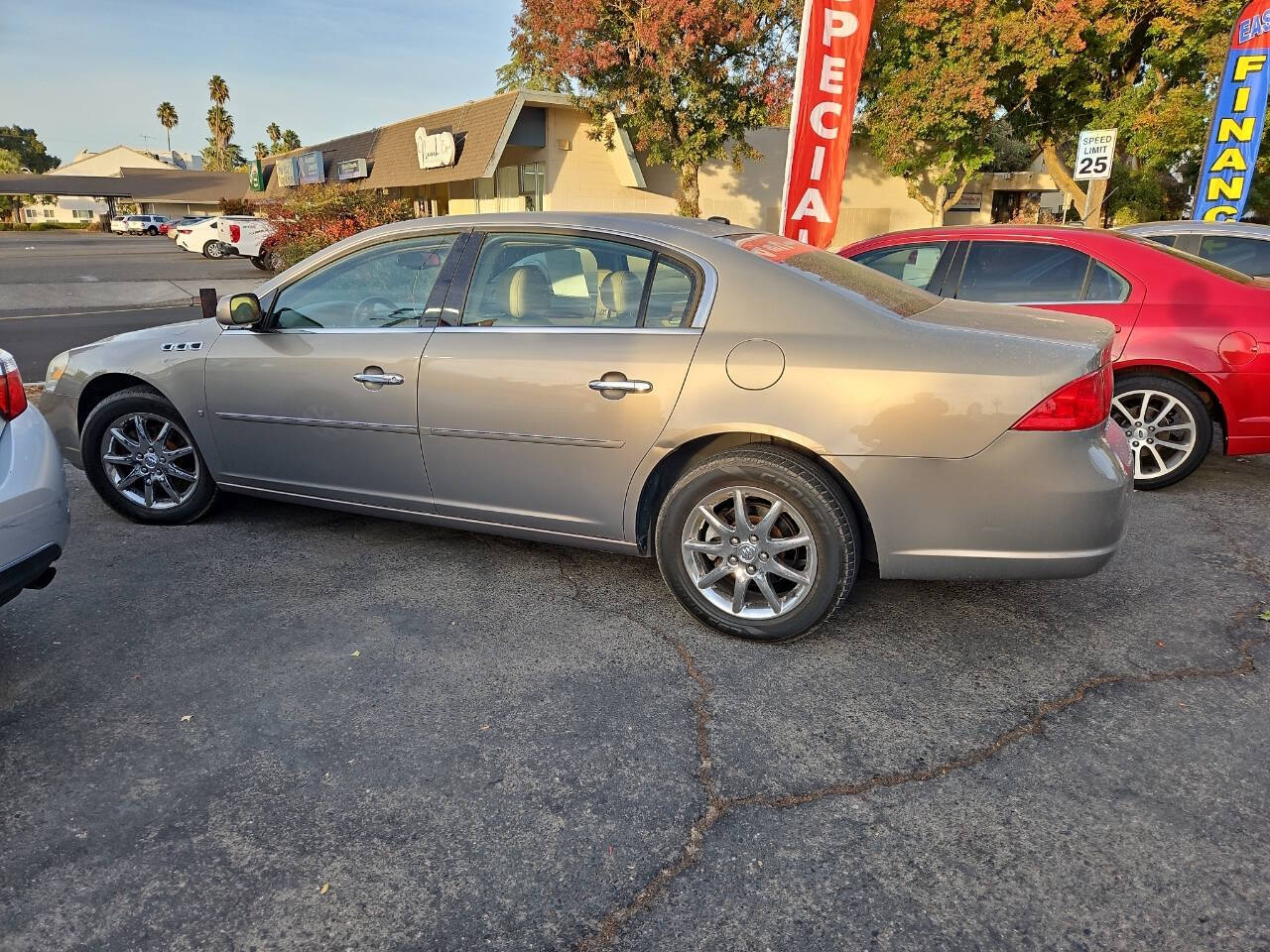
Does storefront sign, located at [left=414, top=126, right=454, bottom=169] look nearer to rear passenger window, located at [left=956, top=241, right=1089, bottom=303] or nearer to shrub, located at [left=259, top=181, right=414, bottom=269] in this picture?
shrub, located at [left=259, top=181, right=414, bottom=269]

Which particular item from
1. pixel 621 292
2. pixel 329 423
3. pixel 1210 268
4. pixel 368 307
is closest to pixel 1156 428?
pixel 1210 268

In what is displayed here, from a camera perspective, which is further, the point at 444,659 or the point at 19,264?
the point at 19,264

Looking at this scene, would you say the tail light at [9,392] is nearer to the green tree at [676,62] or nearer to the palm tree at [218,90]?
the green tree at [676,62]

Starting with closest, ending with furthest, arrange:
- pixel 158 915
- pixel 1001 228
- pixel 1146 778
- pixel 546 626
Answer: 1. pixel 158 915
2. pixel 1146 778
3. pixel 546 626
4. pixel 1001 228

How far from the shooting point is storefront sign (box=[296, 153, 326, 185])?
2980 cm

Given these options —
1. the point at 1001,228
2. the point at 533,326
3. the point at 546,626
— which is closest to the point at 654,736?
the point at 546,626

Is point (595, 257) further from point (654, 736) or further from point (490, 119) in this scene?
point (490, 119)

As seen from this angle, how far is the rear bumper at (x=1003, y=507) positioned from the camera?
9.27ft

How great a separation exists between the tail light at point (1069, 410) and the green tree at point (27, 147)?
141138 millimetres

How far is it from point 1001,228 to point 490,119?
17.3 metres

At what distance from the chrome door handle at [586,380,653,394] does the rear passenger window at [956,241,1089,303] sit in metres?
3.25

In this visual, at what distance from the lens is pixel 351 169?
2750 cm

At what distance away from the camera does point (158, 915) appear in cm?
196

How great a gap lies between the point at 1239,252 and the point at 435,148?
19.6m
